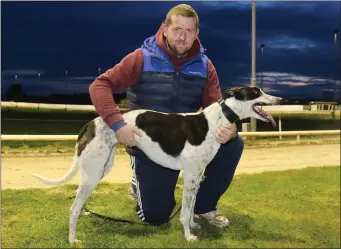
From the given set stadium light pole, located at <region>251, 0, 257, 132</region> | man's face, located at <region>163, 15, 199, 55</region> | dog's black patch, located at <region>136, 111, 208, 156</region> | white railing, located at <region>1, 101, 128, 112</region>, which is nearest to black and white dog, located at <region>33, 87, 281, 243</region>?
dog's black patch, located at <region>136, 111, 208, 156</region>

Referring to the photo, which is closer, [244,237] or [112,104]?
[112,104]

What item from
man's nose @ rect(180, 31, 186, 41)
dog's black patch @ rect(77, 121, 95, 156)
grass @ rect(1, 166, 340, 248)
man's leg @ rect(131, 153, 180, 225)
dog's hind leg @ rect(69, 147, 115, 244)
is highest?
man's nose @ rect(180, 31, 186, 41)

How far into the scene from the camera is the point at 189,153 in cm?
166

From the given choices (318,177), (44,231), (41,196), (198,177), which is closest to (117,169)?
(41,196)

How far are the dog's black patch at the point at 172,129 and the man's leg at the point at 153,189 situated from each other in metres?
0.34

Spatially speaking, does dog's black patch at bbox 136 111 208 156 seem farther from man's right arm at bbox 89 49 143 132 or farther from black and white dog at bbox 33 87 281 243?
man's right arm at bbox 89 49 143 132

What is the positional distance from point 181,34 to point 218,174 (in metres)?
0.77

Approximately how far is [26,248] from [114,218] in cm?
48

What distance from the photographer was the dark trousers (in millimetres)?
2016

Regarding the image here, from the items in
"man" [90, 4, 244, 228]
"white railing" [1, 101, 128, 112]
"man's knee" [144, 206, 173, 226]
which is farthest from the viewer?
"white railing" [1, 101, 128, 112]

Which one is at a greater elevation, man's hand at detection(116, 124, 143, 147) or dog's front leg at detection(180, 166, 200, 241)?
man's hand at detection(116, 124, 143, 147)

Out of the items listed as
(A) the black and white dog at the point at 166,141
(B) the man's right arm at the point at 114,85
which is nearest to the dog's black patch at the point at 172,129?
(A) the black and white dog at the point at 166,141

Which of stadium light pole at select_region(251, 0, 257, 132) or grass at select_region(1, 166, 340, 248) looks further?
stadium light pole at select_region(251, 0, 257, 132)

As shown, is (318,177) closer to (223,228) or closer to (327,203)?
(327,203)
